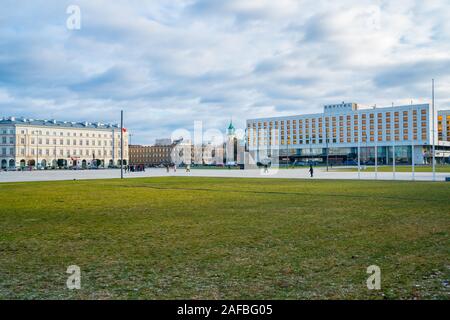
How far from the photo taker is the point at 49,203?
16891 mm

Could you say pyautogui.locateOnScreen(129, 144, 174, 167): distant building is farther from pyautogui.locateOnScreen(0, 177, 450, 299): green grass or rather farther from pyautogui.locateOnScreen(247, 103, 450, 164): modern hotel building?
pyautogui.locateOnScreen(0, 177, 450, 299): green grass

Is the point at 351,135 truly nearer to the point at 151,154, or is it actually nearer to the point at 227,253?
the point at 151,154

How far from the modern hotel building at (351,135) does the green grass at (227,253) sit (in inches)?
3925

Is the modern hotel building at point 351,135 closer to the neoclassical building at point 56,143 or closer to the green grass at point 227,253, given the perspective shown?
the neoclassical building at point 56,143

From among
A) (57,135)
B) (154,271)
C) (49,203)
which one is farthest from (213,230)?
(57,135)

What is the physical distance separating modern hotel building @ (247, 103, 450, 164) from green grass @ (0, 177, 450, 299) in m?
99.7

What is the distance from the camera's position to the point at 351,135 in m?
121

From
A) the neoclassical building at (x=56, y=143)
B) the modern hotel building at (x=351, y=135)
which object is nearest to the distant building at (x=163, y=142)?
the neoclassical building at (x=56, y=143)

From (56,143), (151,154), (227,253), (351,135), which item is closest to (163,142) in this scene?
(151,154)

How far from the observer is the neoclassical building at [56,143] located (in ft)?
365

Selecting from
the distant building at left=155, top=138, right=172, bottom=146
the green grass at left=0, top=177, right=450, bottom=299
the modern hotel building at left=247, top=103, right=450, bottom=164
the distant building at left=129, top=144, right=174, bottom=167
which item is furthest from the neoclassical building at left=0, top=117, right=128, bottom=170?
the green grass at left=0, top=177, right=450, bottom=299

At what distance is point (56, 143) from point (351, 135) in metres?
85.7
